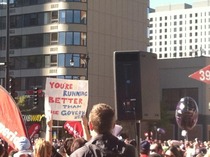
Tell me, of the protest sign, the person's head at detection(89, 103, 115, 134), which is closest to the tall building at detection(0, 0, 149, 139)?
the protest sign

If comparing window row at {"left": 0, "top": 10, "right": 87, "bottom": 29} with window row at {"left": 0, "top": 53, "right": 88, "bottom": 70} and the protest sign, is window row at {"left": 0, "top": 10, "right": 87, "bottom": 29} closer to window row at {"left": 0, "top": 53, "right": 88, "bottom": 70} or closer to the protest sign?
window row at {"left": 0, "top": 53, "right": 88, "bottom": 70}

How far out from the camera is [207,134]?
75.8 metres

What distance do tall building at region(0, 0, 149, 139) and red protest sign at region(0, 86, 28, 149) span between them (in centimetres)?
5930

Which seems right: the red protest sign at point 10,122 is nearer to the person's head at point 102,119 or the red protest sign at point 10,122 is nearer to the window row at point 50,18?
the person's head at point 102,119

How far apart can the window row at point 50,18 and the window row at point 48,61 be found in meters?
3.50

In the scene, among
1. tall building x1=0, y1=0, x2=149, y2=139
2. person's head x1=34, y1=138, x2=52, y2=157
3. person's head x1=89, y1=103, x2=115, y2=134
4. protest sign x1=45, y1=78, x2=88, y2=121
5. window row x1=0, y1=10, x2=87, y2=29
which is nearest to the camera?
person's head x1=89, y1=103, x2=115, y2=134

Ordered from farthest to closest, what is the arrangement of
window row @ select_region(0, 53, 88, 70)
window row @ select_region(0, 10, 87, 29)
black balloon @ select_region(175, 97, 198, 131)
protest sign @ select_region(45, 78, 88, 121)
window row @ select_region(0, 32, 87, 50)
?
window row @ select_region(0, 10, 87, 29) → window row @ select_region(0, 32, 87, 50) → window row @ select_region(0, 53, 88, 70) → black balloon @ select_region(175, 97, 198, 131) → protest sign @ select_region(45, 78, 88, 121)

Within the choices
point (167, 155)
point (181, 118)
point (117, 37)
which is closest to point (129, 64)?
point (167, 155)

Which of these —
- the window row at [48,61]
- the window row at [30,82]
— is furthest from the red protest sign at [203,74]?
the window row at [30,82]

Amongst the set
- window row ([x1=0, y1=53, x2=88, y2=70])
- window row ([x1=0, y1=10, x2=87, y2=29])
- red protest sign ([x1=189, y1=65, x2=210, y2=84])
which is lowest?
red protest sign ([x1=189, y1=65, x2=210, y2=84])

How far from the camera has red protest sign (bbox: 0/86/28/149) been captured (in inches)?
390

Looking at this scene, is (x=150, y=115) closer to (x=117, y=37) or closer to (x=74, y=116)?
(x=74, y=116)

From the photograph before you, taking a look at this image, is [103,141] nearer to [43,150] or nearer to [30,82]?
[43,150]

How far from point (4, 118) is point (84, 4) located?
63.6 meters
